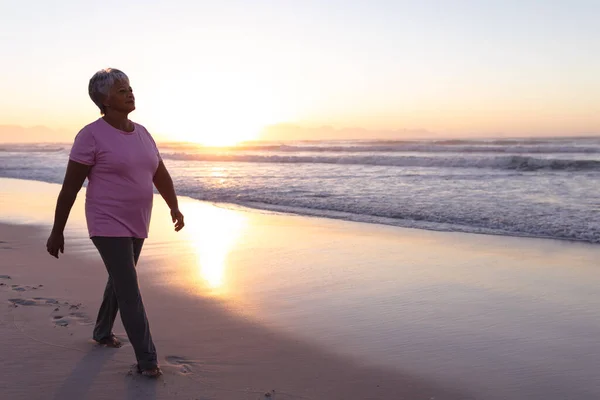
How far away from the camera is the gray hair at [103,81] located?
3.23 meters

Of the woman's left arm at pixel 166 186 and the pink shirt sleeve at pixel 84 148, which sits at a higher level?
the pink shirt sleeve at pixel 84 148

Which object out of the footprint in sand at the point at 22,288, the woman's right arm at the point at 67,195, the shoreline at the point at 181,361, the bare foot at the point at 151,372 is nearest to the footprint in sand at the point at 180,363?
the shoreline at the point at 181,361

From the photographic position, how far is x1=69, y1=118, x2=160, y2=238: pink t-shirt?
3.16 meters

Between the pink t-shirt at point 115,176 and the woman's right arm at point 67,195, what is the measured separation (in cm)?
4

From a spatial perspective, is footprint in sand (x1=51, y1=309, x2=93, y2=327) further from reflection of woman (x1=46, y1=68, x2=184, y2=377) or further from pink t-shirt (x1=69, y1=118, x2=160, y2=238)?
pink t-shirt (x1=69, y1=118, x2=160, y2=238)

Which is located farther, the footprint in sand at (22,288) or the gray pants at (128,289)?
the footprint in sand at (22,288)

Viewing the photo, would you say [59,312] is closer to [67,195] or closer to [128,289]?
[128,289]

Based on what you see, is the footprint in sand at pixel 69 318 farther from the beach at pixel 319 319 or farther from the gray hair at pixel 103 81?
the gray hair at pixel 103 81

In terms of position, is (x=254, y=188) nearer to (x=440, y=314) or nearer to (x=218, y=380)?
(x=440, y=314)

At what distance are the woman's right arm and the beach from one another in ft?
2.48

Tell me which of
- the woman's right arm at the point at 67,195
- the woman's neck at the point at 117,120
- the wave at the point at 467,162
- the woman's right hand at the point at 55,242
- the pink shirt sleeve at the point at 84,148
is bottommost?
the wave at the point at 467,162

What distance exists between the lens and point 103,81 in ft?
10.6

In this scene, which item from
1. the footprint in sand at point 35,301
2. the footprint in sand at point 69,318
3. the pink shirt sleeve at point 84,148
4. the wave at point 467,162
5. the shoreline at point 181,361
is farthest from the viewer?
the wave at point 467,162

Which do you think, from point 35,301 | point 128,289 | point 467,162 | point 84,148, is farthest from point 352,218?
point 467,162
